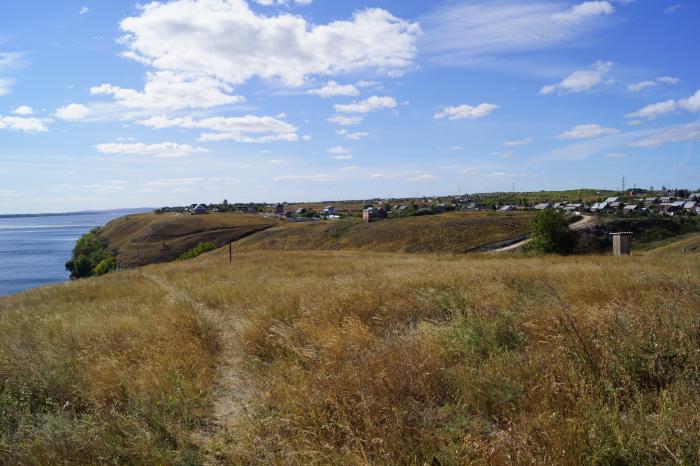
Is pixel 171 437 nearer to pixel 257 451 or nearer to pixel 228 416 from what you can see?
pixel 228 416

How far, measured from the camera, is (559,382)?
391 centimetres

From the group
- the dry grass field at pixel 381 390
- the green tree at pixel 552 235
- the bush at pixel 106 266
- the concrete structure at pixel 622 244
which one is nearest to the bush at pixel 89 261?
the bush at pixel 106 266

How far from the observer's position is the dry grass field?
3229 millimetres

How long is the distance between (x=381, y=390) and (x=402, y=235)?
6328 centimetres

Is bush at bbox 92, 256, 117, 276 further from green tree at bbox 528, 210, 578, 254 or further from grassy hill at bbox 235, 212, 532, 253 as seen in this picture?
green tree at bbox 528, 210, 578, 254

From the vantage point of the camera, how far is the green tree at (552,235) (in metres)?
41.6

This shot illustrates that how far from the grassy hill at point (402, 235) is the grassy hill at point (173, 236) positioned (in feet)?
42.8

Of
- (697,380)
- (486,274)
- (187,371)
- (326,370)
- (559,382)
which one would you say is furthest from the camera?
(486,274)

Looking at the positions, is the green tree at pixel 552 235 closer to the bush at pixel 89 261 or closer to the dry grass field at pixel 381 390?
the dry grass field at pixel 381 390

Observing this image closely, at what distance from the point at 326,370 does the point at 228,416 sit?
1.08 meters

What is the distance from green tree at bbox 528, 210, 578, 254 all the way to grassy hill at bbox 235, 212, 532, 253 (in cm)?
1364

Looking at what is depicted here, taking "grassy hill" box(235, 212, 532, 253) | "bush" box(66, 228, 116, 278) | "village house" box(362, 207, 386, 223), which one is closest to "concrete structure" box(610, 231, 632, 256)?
"grassy hill" box(235, 212, 532, 253)

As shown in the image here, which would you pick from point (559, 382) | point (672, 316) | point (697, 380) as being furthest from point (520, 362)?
point (672, 316)

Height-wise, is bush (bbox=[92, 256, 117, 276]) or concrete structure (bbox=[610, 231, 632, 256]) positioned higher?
concrete structure (bbox=[610, 231, 632, 256])
